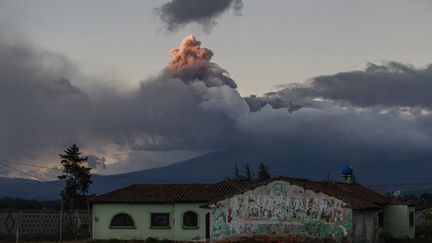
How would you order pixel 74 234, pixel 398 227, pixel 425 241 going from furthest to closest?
pixel 74 234, pixel 398 227, pixel 425 241

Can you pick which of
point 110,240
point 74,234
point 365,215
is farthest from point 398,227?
point 74,234

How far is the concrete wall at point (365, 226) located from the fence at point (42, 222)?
22.7m

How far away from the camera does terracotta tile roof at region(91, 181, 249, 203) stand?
5150cm

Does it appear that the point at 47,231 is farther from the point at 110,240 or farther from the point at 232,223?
the point at 232,223

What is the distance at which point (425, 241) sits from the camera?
1941 inches

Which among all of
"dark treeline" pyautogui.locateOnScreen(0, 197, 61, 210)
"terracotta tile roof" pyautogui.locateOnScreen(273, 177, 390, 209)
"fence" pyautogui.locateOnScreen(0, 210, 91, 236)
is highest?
"terracotta tile roof" pyautogui.locateOnScreen(273, 177, 390, 209)

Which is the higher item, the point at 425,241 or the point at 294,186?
the point at 294,186

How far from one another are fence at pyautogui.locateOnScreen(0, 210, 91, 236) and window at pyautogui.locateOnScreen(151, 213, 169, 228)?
783cm

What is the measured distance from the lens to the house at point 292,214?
4400cm

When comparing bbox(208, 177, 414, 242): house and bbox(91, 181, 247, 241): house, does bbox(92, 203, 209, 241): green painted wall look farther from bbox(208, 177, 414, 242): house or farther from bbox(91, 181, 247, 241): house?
bbox(208, 177, 414, 242): house

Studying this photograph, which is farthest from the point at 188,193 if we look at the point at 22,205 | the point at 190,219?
the point at 22,205

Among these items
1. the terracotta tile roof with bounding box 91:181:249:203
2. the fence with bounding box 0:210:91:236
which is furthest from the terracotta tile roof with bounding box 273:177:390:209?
the fence with bounding box 0:210:91:236

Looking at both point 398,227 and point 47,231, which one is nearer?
point 398,227

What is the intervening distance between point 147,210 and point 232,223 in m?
8.19
